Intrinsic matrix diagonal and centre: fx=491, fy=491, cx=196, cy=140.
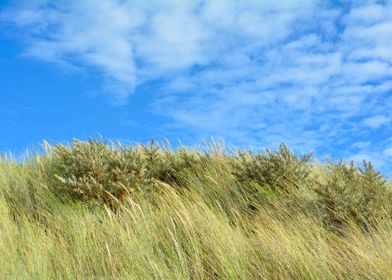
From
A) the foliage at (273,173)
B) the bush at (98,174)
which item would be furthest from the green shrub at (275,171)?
the bush at (98,174)

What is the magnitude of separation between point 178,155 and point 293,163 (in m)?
2.41

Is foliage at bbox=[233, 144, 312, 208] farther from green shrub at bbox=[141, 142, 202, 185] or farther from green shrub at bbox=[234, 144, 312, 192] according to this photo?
green shrub at bbox=[141, 142, 202, 185]

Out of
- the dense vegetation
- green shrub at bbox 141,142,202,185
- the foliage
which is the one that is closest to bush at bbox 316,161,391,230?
the dense vegetation

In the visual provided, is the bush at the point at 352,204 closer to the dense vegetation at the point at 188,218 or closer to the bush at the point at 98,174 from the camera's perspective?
the dense vegetation at the point at 188,218

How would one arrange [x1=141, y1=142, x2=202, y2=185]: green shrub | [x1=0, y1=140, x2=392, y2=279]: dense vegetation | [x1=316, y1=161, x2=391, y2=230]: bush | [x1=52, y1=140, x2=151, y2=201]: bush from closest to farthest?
[x1=0, y1=140, x2=392, y2=279]: dense vegetation < [x1=316, y1=161, x2=391, y2=230]: bush < [x1=52, y1=140, x2=151, y2=201]: bush < [x1=141, y1=142, x2=202, y2=185]: green shrub

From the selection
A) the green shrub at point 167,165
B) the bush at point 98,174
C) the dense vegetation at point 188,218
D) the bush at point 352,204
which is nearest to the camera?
the dense vegetation at point 188,218

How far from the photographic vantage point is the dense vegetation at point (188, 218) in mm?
4891

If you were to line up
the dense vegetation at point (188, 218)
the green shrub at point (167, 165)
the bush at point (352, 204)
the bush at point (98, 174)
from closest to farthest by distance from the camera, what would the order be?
the dense vegetation at point (188, 218) < the bush at point (352, 204) < the bush at point (98, 174) < the green shrub at point (167, 165)

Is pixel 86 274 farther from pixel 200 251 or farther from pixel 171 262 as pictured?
pixel 200 251

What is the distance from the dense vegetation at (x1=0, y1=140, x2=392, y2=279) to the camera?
489cm

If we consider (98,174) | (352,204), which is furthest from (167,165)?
(352,204)

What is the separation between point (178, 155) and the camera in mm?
9367

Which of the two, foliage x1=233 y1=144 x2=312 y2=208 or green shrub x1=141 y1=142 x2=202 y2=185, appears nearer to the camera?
foliage x1=233 y1=144 x2=312 y2=208

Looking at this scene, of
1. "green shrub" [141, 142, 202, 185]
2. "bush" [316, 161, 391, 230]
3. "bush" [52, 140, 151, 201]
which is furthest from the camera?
"green shrub" [141, 142, 202, 185]
